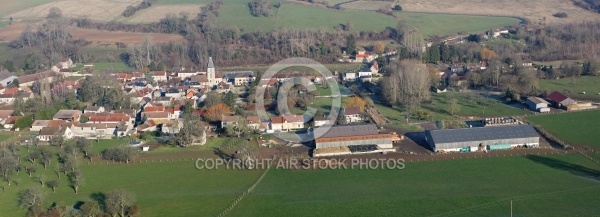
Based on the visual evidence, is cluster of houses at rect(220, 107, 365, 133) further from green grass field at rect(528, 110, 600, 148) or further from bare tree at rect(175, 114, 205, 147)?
green grass field at rect(528, 110, 600, 148)

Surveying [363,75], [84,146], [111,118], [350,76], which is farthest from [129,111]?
[363,75]

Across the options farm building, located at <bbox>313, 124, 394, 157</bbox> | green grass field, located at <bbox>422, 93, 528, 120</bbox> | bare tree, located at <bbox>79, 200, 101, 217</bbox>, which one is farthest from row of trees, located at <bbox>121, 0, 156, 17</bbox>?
bare tree, located at <bbox>79, 200, 101, 217</bbox>

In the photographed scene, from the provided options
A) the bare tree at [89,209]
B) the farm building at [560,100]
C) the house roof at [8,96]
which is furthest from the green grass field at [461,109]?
the house roof at [8,96]

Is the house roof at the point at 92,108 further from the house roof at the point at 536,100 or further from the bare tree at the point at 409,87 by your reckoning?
the house roof at the point at 536,100

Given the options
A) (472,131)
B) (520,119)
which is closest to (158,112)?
(472,131)

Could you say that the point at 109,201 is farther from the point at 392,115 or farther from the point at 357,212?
the point at 392,115
